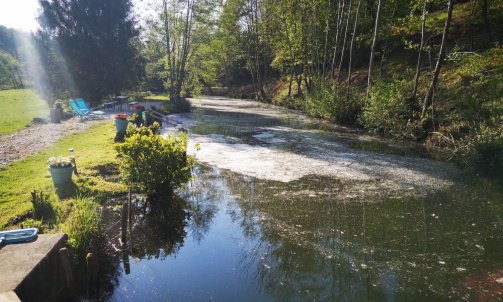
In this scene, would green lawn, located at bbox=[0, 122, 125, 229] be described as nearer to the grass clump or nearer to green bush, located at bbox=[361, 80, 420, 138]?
the grass clump

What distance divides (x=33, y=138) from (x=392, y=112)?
15098 millimetres

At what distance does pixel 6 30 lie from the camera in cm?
10806

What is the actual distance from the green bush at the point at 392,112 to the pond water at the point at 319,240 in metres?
5.25

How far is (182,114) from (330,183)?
19.7 meters

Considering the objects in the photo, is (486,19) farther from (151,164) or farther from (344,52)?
(151,164)

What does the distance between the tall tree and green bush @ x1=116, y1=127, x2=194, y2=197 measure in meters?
24.8

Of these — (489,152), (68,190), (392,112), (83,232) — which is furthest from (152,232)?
(392,112)

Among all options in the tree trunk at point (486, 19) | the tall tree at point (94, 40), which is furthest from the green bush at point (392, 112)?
the tall tree at point (94, 40)

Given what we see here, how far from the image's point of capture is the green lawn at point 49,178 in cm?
750

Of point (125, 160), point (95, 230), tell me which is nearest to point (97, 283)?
point (95, 230)

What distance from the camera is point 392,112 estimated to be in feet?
55.2

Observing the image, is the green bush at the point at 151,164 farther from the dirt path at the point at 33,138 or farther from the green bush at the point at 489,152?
the green bush at the point at 489,152

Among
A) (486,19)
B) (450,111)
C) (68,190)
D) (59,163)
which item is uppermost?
(486,19)

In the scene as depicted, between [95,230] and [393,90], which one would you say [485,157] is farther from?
[95,230]
